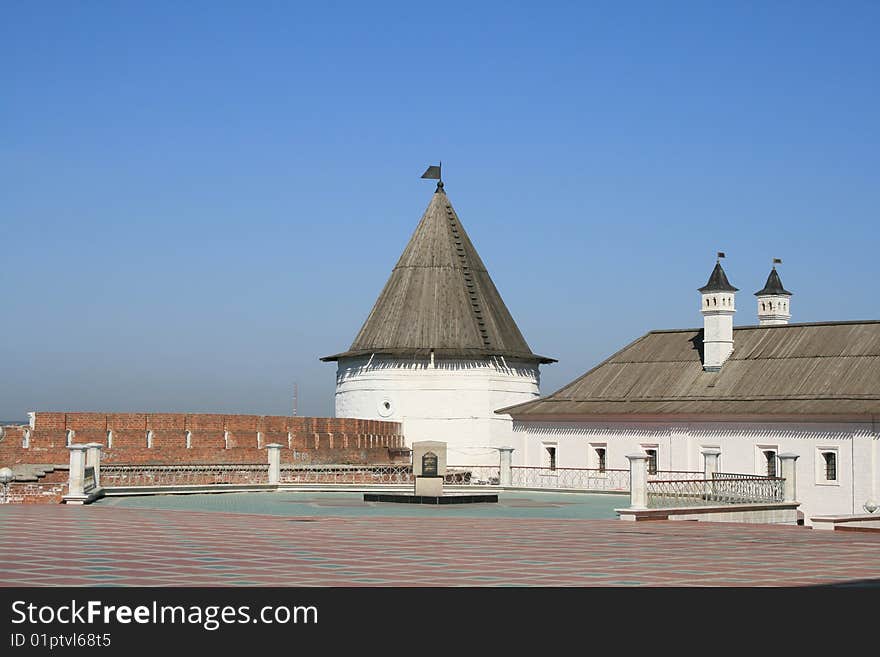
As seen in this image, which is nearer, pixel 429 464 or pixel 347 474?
pixel 429 464

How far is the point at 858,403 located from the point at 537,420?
12574mm

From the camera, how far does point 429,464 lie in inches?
1276

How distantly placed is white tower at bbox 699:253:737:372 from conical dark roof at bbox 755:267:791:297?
817cm

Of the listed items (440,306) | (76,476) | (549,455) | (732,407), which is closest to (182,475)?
(76,476)

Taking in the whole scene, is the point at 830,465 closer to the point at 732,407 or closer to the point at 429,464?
the point at 732,407

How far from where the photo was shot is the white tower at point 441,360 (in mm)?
56000

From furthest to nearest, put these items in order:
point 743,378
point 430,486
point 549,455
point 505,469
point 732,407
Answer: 1. point 549,455
2. point 743,378
3. point 732,407
4. point 505,469
5. point 430,486

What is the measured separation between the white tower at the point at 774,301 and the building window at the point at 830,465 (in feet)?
49.4

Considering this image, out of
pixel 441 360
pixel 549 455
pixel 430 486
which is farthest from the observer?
pixel 441 360

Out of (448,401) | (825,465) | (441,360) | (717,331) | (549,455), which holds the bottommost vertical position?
(825,465)

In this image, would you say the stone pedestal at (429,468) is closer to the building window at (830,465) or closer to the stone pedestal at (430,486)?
the stone pedestal at (430,486)

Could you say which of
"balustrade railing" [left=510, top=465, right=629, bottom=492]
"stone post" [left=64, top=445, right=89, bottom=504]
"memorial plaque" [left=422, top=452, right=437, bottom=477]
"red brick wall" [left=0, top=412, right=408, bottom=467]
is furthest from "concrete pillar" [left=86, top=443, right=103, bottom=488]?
"balustrade railing" [left=510, top=465, right=629, bottom=492]

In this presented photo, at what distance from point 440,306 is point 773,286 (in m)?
14.7
